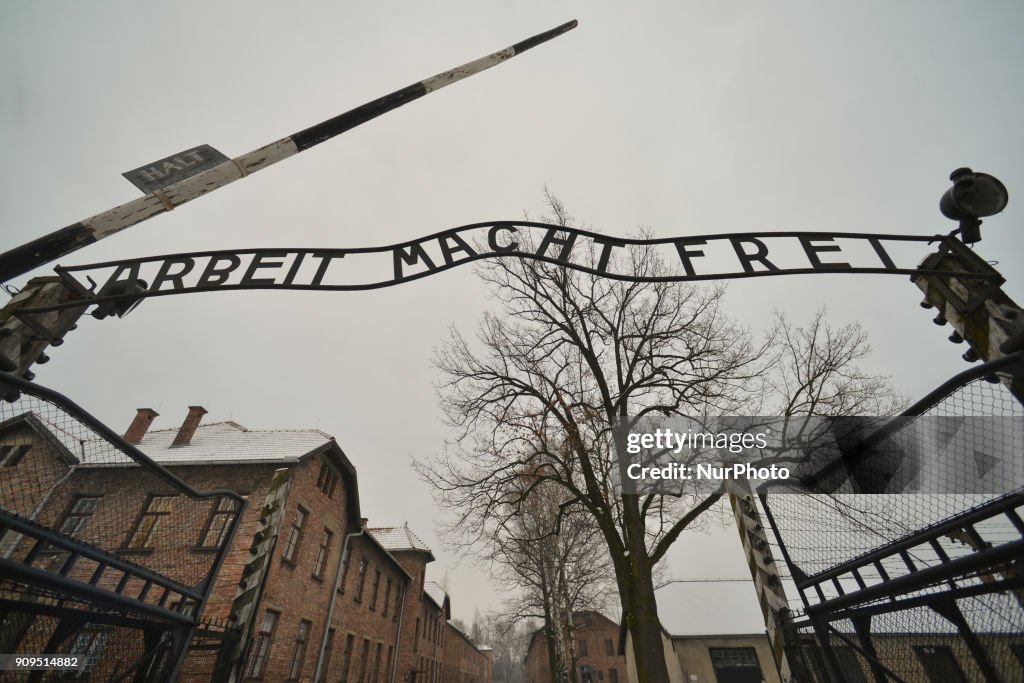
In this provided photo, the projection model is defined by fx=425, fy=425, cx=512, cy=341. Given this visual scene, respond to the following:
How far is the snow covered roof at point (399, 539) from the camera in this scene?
2705 centimetres

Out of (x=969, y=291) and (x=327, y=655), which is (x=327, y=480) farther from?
(x=969, y=291)

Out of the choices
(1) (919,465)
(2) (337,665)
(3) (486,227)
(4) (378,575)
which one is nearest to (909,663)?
(1) (919,465)

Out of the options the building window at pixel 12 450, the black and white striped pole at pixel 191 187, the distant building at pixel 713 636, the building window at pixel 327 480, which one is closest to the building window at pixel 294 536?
the building window at pixel 327 480

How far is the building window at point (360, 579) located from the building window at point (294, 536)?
577cm

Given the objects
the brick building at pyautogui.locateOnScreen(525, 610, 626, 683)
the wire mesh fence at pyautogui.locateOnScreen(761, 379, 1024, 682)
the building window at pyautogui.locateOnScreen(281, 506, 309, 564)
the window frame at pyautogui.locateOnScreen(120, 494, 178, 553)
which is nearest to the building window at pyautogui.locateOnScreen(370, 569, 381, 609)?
the building window at pyautogui.locateOnScreen(281, 506, 309, 564)

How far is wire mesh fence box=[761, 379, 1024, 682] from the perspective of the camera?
6.98 ft

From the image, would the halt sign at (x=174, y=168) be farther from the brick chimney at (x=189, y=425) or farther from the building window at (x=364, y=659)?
the building window at (x=364, y=659)

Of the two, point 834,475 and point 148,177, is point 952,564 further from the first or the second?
point 148,177

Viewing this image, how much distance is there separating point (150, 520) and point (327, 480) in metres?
5.21

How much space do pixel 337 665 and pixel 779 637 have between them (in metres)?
17.6

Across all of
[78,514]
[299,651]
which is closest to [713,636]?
[299,651]

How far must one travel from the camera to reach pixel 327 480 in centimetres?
1638

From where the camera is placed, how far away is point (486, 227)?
11.9 ft

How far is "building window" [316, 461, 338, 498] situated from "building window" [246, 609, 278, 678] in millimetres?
4202
